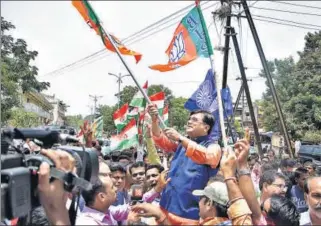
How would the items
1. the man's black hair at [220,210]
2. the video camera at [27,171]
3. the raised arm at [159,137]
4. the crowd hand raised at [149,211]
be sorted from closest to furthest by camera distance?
the video camera at [27,171] → the crowd hand raised at [149,211] → the man's black hair at [220,210] → the raised arm at [159,137]

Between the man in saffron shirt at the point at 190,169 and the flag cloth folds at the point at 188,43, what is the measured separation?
1419 millimetres

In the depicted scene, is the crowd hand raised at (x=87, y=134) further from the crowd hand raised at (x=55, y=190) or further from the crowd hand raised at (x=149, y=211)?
the crowd hand raised at (x=55, y=190)

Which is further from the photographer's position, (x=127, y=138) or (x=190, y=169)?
(x=127, y=138)

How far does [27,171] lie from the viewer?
6.42ft

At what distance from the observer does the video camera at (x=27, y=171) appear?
1871 mm

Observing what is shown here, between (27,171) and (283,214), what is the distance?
178 cm

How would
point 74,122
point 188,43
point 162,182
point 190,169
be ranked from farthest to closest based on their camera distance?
point 74,122 → point 188,43 → point 162,182 → point 190,169

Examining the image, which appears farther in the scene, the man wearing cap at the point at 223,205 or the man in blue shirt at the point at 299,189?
the man in blue shirt at the point at 299,189

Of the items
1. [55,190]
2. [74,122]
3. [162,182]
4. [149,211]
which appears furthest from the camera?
[74,122]

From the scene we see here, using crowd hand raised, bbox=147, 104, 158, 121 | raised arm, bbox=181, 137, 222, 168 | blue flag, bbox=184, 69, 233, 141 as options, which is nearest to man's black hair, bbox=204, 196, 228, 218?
raised arm, bbox=181, 137, 222, 168

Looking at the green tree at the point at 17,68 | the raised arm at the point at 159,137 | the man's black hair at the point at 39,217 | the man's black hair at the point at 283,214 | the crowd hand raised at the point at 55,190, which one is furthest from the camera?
the green tree at the point at 17,68

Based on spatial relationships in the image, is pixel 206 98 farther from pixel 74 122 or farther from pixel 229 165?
pixel 74 122

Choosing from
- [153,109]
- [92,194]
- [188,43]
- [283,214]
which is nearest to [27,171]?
[92,194]

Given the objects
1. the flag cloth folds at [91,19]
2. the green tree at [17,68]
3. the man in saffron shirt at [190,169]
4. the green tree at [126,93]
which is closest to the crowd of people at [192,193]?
the man in saffron shirt at [190,169]
